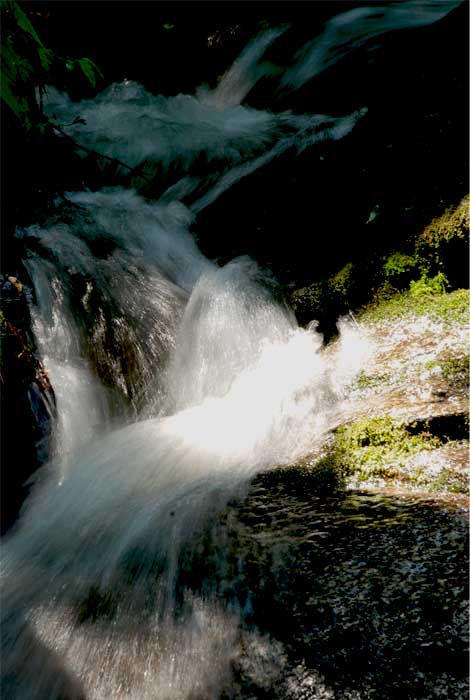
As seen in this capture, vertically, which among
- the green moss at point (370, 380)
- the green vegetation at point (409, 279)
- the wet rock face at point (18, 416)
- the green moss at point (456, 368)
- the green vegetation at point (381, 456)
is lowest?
the green vegetation at point (381, 456)

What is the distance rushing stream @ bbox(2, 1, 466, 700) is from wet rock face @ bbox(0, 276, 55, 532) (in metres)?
0.12

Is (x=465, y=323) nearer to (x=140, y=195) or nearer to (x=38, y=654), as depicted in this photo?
(x=38, y=654)

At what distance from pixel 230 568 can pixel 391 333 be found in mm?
1962

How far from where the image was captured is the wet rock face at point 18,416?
3459 millimetres

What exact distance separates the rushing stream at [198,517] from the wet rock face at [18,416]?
12 centimetres

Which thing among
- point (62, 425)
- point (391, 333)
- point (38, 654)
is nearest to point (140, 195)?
point (62, 425)

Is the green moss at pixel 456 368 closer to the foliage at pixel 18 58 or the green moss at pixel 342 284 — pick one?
the green moss at pixel 342 284

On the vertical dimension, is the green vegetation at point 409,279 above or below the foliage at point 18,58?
below

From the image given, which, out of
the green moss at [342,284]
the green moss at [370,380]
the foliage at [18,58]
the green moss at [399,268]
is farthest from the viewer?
the green moss at [342,284]

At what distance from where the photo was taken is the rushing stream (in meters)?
1.62

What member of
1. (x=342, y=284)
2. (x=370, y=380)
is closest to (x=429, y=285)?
(x=342, y=284)

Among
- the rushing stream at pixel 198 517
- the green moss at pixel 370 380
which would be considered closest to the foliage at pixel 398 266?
the rushing stream at pixel 198 517

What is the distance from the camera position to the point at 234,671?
1651 mm

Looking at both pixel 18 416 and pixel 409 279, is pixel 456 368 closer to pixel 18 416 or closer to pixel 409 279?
pixel 409 279
